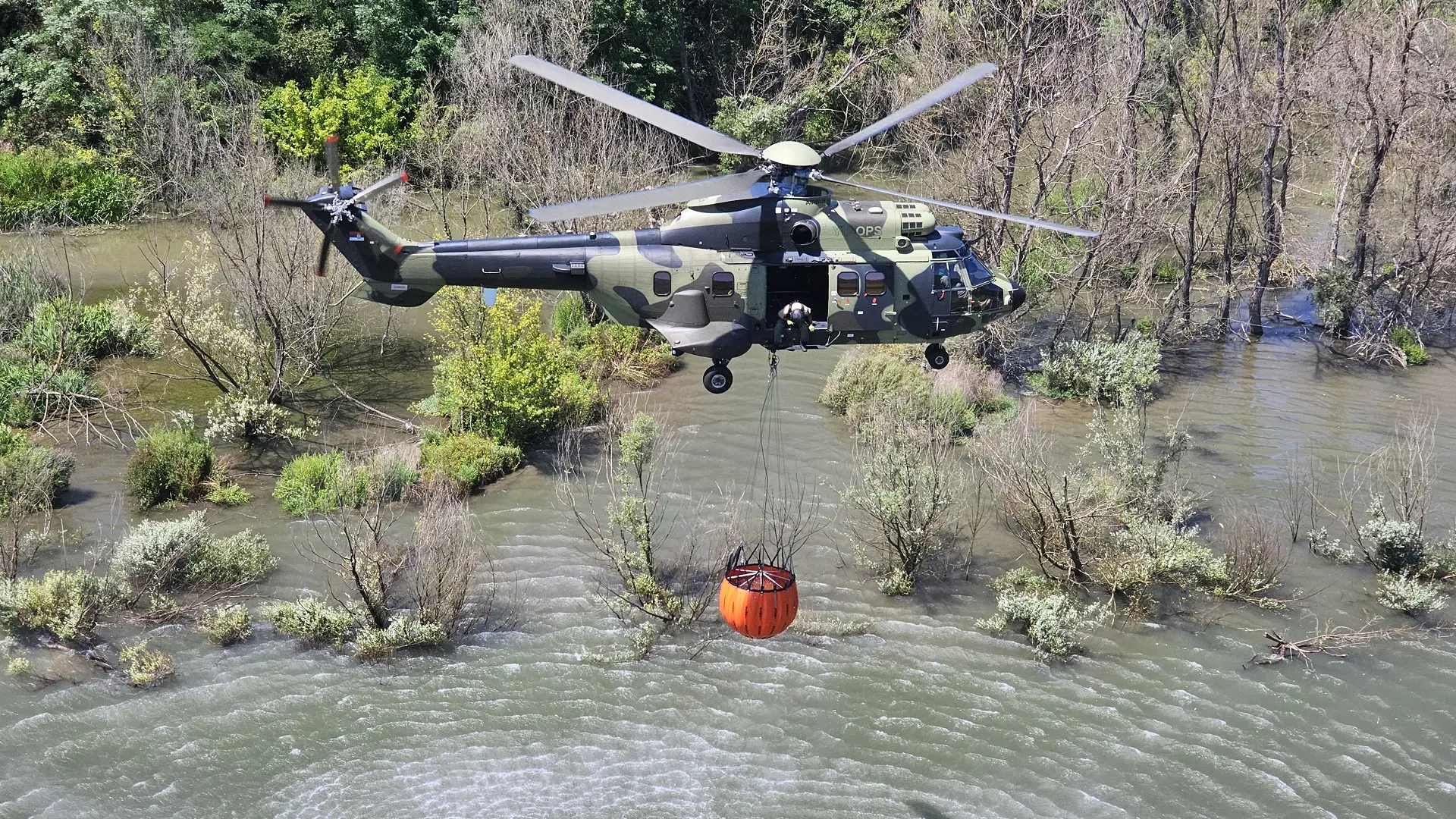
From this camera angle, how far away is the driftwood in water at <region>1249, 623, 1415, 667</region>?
20.4 meters

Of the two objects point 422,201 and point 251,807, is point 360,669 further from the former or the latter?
point 422,201

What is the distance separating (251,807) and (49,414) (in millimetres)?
13495

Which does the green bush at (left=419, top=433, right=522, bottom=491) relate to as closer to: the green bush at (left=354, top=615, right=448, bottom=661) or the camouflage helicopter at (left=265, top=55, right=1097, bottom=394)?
the green bush at (left=354, top=615, right=448, bottom=661)

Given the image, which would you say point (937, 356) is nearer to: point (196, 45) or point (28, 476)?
point (28, 476)

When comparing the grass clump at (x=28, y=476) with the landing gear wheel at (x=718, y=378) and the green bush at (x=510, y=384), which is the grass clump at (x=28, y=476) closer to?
the green bush at (x=510, y=384)

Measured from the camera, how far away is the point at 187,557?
21.3 m

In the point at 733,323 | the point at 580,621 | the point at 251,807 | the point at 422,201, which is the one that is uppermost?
A: the point at 422,201


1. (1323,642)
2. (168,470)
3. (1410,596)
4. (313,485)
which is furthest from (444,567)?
(1410,596)

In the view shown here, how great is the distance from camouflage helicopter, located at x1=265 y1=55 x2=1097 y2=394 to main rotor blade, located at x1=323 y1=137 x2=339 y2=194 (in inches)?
1.3

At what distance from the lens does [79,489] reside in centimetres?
2441

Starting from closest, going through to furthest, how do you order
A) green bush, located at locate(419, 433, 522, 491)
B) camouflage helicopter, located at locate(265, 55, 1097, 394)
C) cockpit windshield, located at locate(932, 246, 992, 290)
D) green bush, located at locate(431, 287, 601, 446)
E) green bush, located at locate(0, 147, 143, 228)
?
1. camouflage helicopter, located at locate(265, 55, 1097, 394)
2. cockpit windshield, located at locate(932, 246, 992, 290)
3. green bush, located at locate(419, 433, 522, 491)
4. green bush, located at locate(431, 287, 601, 446)
5. green bush, located at locate(0, 147, 143, 228)

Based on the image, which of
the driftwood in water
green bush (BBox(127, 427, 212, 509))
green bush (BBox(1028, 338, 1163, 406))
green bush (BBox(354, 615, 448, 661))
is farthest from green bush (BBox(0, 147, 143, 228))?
the driftwood in water

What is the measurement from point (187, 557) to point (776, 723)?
10.4 meters

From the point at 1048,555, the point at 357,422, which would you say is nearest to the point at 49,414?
the point at 357,422
